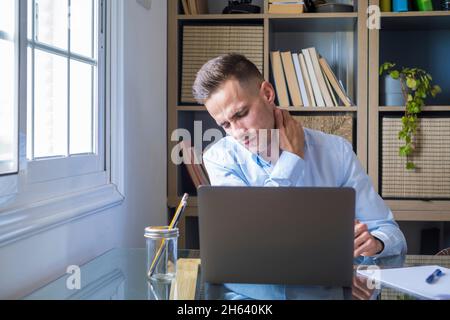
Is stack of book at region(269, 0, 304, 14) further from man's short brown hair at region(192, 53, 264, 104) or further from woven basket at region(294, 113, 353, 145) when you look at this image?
man's short brown hair at region(192, 53, 264, 104)

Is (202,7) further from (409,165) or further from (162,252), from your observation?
(162,252)

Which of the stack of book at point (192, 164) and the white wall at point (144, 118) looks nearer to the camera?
the white wall at point (144, 118)

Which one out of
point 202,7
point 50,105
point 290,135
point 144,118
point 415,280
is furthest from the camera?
point 202,7

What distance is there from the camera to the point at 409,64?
3.09m

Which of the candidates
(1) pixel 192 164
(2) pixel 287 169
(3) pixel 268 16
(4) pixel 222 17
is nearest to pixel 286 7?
(3) pixel 268 16

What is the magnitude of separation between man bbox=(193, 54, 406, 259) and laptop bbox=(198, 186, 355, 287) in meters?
0.55

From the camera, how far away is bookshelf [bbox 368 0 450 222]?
275cm

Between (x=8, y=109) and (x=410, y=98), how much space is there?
6.19 feet

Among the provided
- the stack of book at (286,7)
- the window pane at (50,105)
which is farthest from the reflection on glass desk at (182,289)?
the stack of book at (286,7)

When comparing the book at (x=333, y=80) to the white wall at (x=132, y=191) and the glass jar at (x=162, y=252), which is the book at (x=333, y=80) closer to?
the white wall at (x=132, y=191)

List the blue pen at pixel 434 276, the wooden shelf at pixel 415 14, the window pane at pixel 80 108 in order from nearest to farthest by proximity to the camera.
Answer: the blue pen at pixel 434 276
the window pane at pixel 80 108
the wooden shelf at pixel 415 14

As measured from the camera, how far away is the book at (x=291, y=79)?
9.28 ft

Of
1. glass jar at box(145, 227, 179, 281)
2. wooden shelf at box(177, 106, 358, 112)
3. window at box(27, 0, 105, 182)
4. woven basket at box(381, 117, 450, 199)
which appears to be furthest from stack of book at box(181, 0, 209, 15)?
glass jar at box(145, 227, 179, 281)

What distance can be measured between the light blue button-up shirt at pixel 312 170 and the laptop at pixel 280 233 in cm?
64
